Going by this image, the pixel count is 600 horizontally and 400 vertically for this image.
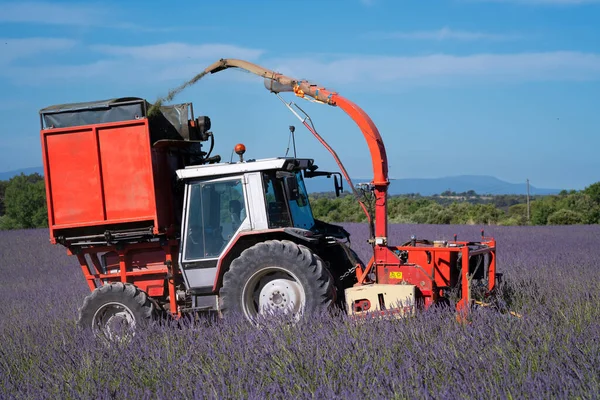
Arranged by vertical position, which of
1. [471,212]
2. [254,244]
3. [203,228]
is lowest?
[471,212]

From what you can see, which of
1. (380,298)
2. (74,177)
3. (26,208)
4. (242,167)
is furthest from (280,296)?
(26,208)

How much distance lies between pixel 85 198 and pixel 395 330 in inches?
135

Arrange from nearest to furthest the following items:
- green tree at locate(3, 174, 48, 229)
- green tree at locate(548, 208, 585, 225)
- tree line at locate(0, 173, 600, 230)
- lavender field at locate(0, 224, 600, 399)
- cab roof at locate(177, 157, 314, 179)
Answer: lavender field at locate(0, 224, 600, 399), cab roof at locate(177, 157, 314, 179), green tree at locate(548, 208, 585, 225), tree line at locate(0, 173, 600, 230), green tree at locate(3, 174, 48, 229)

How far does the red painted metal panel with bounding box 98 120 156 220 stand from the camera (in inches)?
272

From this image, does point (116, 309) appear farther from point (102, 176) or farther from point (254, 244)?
point (254, 244)

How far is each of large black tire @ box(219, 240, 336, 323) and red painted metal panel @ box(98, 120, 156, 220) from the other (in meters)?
1.13

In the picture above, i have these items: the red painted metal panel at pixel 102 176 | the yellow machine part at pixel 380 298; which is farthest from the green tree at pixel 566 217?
the red painted metal panel at pixel 102 176

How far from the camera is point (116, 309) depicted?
275 inches

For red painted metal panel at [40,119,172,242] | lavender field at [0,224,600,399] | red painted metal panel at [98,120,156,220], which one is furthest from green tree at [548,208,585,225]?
red painted metal panel at [98,120,156,220]

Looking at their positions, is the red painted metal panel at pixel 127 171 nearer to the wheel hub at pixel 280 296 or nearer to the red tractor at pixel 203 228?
the red tractor at pixel 203 228

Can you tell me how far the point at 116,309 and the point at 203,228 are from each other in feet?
3.82

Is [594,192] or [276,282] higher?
[276,282]

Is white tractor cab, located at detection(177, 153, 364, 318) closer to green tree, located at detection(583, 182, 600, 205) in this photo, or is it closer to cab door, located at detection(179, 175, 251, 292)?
cab door, located at detection(179, 175, 251, 292)

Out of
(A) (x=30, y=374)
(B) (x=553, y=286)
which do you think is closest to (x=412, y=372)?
(A) (x=30, y=374)
